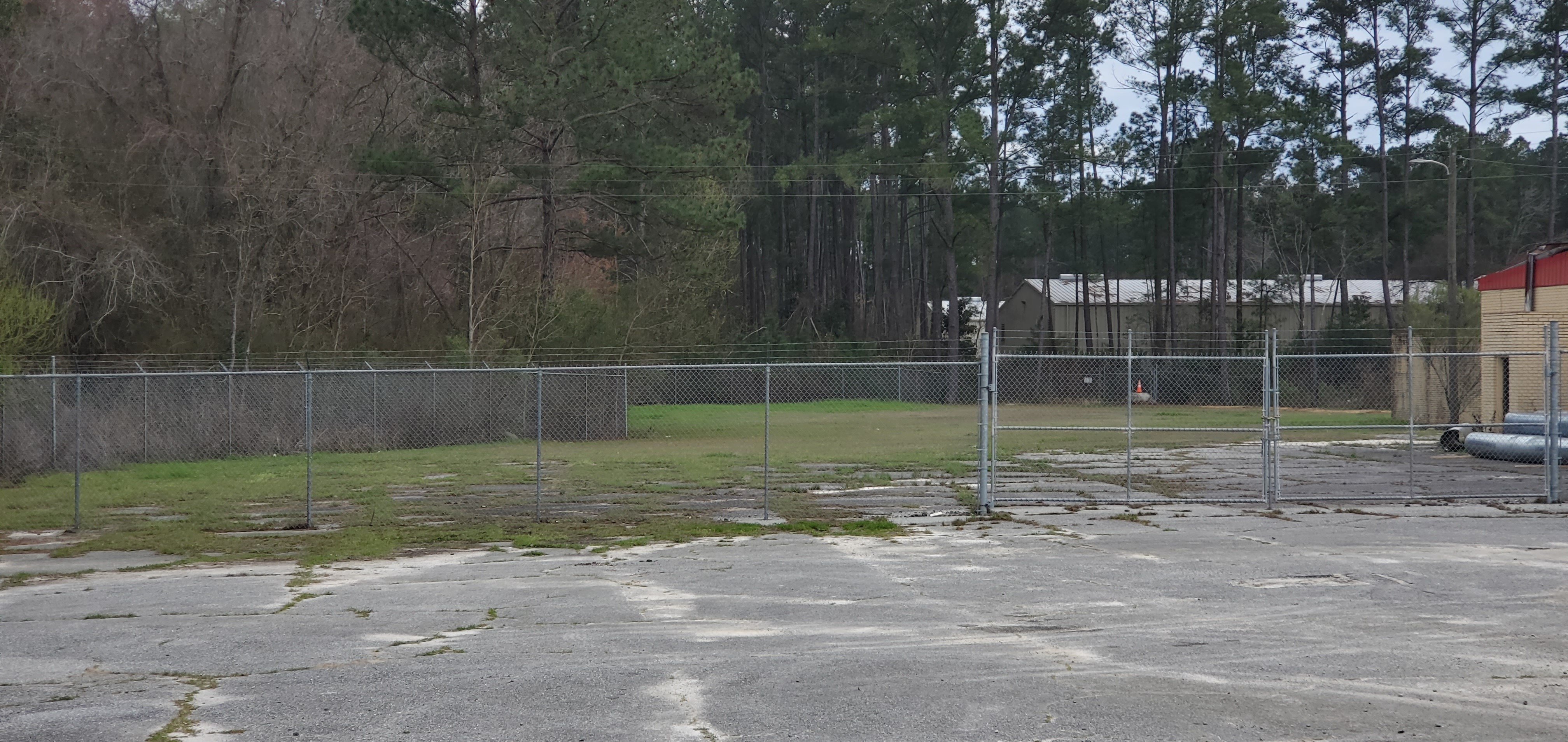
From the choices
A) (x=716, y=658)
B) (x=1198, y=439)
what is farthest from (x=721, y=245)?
(x=716, y=658)

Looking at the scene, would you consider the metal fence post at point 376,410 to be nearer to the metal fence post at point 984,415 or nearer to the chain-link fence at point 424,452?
the chain-link fence at point 424,452

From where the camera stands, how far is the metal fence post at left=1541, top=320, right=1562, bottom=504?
16.3 m

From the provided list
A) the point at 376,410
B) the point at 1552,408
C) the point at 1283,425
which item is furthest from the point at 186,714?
the point at 1283,425

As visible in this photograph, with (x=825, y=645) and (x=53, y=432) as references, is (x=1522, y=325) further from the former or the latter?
(x=53, y=432)

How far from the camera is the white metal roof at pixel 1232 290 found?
63338 mm

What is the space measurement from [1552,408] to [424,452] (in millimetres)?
20660

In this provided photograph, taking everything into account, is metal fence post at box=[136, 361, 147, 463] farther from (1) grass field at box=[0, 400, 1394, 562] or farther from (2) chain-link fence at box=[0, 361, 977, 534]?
(1) grass field at box=[0, 400, 1394, 562]

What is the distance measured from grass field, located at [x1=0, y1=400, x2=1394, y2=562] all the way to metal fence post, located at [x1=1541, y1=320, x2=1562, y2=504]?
8757 mm

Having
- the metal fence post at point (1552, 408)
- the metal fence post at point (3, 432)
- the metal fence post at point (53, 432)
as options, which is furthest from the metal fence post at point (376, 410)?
the metal fence post at point (1552, 408)

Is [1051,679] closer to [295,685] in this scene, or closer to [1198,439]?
[295,685]

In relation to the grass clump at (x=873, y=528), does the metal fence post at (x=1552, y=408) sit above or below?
above

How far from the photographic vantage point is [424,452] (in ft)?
90.4

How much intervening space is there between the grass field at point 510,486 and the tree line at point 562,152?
6798 mm

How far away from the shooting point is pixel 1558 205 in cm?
7219
